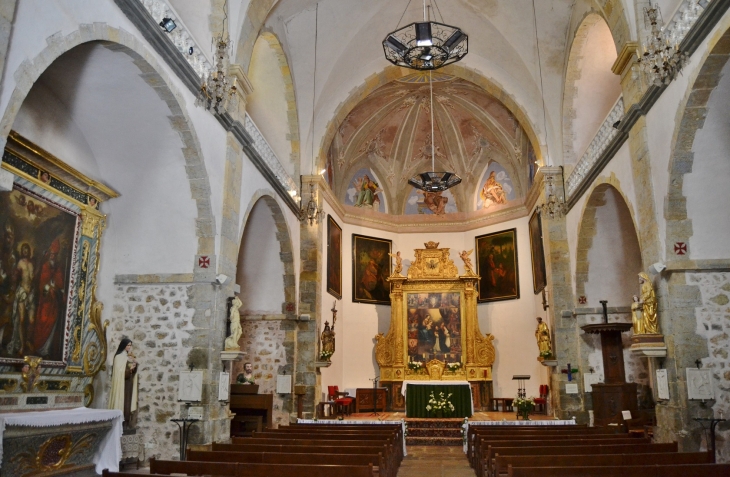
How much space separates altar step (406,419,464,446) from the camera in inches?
553

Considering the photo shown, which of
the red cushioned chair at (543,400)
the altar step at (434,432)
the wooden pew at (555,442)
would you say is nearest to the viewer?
the wooden pew at (555,442)

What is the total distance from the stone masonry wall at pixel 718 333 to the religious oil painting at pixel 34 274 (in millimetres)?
9040

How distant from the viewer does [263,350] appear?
49.6ft

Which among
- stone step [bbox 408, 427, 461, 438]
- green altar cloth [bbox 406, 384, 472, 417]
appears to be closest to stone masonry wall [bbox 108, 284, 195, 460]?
stone step [bbox 408, 427, 461, 438]

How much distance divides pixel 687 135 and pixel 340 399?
11.0 metres

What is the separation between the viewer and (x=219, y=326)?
9.84 metres

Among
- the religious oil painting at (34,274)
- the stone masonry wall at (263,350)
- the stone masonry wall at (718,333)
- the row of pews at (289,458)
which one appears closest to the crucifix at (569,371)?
the stone masonry wall at (718,333)

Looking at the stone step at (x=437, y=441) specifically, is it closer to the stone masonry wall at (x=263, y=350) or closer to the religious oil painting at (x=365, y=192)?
the stone masonry wall at (x=263, y=350)

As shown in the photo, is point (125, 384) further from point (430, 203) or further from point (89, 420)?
point (430, 203)

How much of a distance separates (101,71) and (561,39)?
36.3ft

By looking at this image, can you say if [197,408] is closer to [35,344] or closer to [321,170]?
[35,344]

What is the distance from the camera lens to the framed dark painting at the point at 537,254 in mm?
17250

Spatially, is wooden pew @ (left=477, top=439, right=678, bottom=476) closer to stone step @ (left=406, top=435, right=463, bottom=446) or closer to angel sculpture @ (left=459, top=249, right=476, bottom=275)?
stone step @ (left=406, top=435, right=463, bottom=446)

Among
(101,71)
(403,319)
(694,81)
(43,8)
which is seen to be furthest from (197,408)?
(403,319)
